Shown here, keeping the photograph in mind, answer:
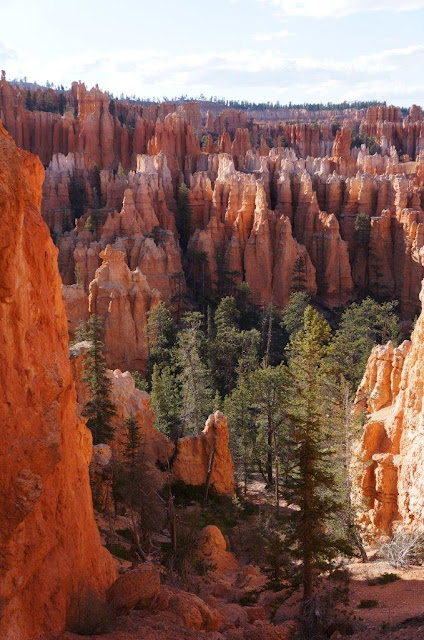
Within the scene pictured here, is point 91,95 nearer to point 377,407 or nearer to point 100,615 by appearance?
point 377,407

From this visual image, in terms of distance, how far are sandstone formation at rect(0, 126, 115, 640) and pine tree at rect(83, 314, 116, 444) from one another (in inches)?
362

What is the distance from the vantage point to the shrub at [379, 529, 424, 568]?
1341 centimetres

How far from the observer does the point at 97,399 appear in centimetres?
1848

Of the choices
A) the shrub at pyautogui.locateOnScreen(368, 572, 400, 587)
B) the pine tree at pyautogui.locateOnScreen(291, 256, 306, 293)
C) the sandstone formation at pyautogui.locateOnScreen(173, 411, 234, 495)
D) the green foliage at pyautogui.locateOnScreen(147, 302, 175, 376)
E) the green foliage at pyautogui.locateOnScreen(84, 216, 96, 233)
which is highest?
the green foliage at pyautogui.locateOnScreen(84, 216, 96, 233)

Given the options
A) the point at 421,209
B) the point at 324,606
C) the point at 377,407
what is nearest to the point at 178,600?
the point at 324,606

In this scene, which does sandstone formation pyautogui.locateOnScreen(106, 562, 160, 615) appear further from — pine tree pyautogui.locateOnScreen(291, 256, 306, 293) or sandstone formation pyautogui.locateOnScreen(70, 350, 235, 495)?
pine tree pyautogui.locateOnScreen(291, 256, 306, 293)

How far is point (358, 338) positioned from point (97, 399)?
55.4 feet

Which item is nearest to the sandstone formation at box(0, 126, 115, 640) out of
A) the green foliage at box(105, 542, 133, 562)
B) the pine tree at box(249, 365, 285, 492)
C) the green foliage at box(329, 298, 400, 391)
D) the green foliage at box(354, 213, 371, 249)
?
the green foliage at box(105, 542, 133, 562)

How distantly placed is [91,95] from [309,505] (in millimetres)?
64688

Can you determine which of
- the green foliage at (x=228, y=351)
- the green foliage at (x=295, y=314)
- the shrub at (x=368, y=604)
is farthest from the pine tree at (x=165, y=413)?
the shrub at (x=368, y=604)

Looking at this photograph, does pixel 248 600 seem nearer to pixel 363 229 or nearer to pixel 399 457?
pixel 399 457

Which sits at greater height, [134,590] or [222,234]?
[222,234]

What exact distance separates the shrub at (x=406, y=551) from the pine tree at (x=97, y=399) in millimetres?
8240

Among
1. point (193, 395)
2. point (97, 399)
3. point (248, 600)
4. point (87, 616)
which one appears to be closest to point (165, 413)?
point (193, 395)
